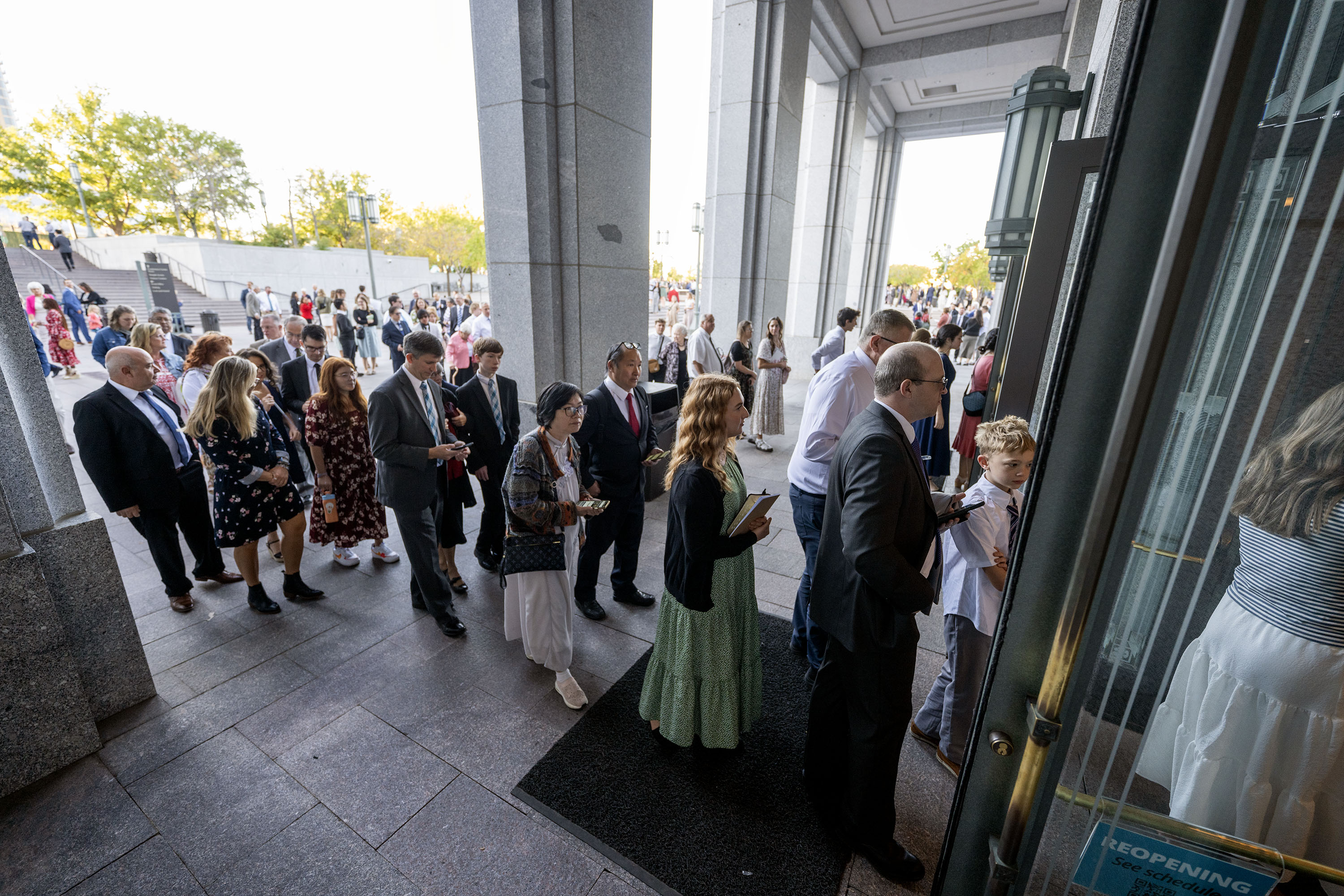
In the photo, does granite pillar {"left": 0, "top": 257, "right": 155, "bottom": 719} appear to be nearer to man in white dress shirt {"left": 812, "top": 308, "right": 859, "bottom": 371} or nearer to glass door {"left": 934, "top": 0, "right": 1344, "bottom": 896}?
glass door {"left": 934, "top": 0, "right": 1344, "bottom": 896}

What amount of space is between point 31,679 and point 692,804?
330cm

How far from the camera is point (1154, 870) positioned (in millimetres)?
1060

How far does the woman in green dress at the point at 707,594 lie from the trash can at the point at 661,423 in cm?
355

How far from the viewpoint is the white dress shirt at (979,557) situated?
262 cm

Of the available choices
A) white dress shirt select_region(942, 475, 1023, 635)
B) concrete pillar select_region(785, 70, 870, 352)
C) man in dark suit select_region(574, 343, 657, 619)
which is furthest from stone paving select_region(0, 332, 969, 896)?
concrete pillar select_region(785, 70, 870, 352)

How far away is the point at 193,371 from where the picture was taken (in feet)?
15.6

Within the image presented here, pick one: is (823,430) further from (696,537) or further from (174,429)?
(174,429)

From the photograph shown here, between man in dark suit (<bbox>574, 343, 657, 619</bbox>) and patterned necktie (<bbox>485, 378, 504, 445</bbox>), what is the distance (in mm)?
918

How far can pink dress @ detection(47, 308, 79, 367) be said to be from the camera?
12680mm

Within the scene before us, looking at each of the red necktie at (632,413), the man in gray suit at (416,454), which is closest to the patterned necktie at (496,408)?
the man in gray suit at (416,454)

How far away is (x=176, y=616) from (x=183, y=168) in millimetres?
50978

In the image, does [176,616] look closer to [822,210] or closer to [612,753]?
[612,753]

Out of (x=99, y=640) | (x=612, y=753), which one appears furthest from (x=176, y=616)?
(x=612, y=753)

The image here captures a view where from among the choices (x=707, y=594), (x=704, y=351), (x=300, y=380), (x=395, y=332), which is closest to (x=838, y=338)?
(x=704, y=351)
